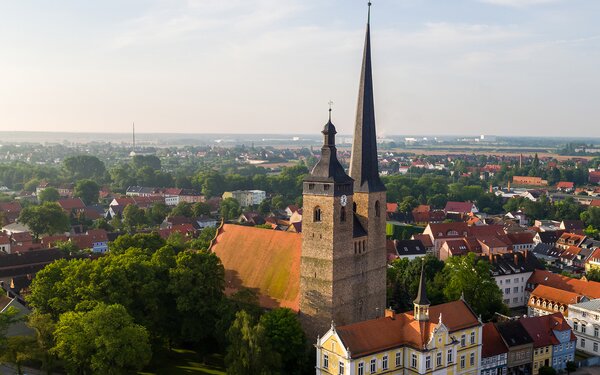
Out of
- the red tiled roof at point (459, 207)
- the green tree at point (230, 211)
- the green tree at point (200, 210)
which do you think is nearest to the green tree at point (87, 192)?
the green tree at point (200, 210)

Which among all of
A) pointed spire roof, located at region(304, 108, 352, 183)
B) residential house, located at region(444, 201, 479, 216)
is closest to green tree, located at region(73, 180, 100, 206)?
residential house, located at region(444, 201, 479, 216)

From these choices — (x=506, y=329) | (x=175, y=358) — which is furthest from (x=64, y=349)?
(x=506, y=329)

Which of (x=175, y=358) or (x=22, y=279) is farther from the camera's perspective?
(x=22, y=279)

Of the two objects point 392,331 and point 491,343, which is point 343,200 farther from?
point 491,343

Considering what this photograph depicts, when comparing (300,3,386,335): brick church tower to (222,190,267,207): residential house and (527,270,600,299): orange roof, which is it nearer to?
(527,270,600,299): orange roof

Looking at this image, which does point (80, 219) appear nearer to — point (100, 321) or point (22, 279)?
point (22, 279)

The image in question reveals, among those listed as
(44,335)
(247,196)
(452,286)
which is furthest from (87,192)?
(452,286)
